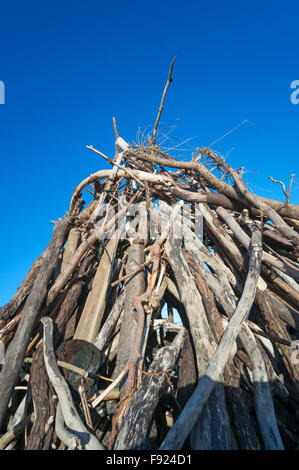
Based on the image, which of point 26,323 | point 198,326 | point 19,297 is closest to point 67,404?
point 26,323

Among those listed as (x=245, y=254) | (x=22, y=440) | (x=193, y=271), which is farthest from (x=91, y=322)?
(x=245, y=254)

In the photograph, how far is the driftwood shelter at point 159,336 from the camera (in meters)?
1.82

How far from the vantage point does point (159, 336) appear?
10.9ft

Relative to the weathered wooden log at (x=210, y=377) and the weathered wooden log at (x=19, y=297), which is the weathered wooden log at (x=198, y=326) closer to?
the weathered wooden log at (x=210, y=377)

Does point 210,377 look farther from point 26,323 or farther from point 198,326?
point 26,323

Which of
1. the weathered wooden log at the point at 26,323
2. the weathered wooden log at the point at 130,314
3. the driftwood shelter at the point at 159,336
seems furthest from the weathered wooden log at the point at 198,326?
the weathered wooden log at the point at 26,323

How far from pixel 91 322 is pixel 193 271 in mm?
1356

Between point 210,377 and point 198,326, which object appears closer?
point 210,377

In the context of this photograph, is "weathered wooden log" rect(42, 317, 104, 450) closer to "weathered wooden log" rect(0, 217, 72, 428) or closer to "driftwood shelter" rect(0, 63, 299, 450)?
"driftwood shelter" rect(0, 63, 299, 450)

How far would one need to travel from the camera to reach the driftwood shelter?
1.82 m
